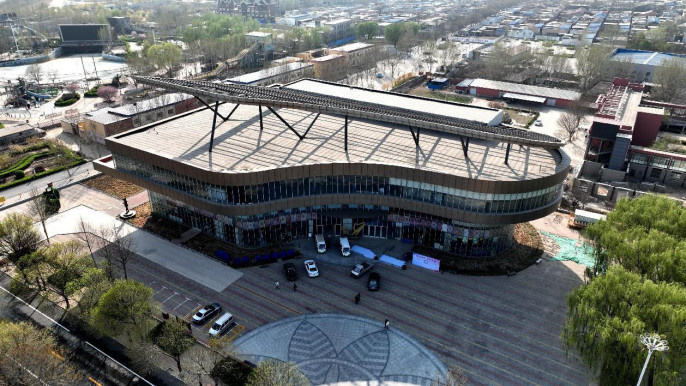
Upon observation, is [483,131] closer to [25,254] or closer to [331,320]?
[331,320]

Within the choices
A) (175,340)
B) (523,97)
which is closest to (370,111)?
(175,340)

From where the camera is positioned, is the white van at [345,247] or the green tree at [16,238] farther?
the white van at [345,247]

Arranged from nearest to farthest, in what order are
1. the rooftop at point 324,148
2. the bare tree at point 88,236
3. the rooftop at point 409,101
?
1. the rooftop at point 324,148
2. the bare tree at point 88,236
3. the rooftop at point 409,101

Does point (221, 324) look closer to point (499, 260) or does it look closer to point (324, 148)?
point (324, 148)

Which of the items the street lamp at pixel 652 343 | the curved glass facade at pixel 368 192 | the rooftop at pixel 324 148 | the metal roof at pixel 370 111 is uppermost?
the metal roof at pixel 370 111

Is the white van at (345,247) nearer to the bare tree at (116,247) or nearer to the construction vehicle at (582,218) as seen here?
the bare tree at (116,247)

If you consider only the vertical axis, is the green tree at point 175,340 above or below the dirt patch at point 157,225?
above

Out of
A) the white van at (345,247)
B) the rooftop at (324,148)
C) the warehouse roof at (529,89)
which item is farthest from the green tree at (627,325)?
the warehouse roof at (529,89)

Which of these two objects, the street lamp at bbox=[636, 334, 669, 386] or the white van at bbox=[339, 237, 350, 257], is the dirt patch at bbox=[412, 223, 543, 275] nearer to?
the white van at bbox=[339, 237, 350, 257]
